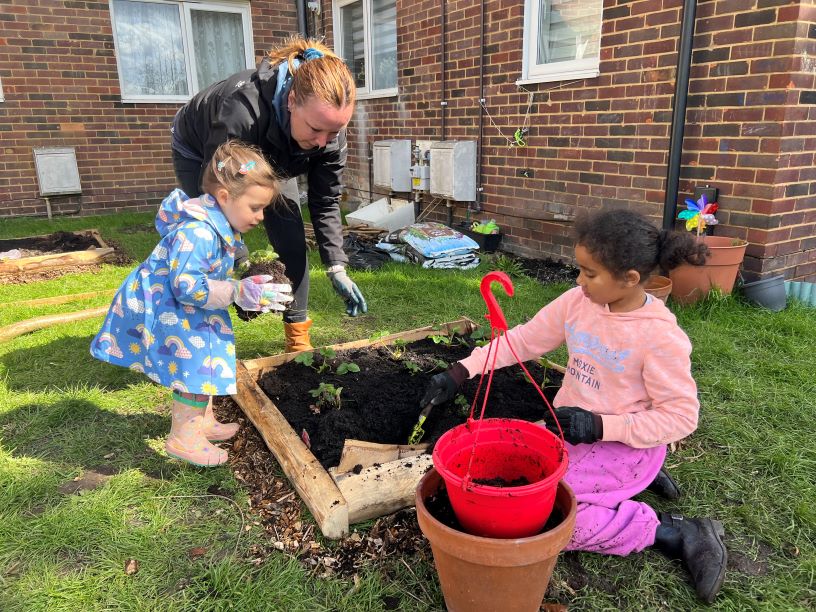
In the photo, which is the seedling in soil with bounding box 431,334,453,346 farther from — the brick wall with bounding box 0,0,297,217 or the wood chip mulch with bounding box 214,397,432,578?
the brick wall with bounding box 0,0,297,217

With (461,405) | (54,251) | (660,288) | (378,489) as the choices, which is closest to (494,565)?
(378,489)

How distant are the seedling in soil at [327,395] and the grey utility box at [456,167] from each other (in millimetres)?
4204

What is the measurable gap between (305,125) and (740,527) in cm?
Result: 220

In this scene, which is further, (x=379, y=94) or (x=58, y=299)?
(x=379, y=94)

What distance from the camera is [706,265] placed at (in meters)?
3.89

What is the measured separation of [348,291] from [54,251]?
4426 mm

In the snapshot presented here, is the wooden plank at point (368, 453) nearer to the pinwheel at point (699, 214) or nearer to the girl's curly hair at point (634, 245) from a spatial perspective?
the girl's curly hair at point (634, 245)

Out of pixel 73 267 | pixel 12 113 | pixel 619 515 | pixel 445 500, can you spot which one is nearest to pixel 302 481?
pixel 445 500

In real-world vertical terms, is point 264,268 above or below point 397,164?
below

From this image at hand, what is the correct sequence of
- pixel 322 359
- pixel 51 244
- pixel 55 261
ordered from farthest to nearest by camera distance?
pixel 51 244, pixel 55 261, pixel 322 359

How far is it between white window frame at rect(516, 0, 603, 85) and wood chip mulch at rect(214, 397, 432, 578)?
4.29 meters

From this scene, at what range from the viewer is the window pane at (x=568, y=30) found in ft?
16.7

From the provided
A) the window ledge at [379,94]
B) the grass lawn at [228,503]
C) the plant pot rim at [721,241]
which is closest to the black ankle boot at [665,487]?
the grass lawn at [228,503]

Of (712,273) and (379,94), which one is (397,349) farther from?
(379,94)
